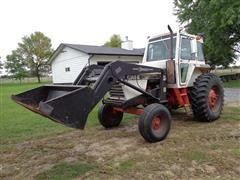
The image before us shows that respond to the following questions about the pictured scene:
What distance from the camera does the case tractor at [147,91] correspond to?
4.64m

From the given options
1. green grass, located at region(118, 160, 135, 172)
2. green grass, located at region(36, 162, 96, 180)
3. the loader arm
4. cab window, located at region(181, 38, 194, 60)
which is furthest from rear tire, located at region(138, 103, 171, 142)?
cab window, located at region(181, 38, 194, 60)

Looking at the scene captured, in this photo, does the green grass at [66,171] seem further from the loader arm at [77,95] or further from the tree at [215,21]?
the tree at [215,21]

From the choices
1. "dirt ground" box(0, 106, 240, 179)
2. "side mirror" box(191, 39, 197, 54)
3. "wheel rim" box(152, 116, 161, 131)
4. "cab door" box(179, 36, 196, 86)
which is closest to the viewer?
"dirt ground" box(0, 106, 240, 179)

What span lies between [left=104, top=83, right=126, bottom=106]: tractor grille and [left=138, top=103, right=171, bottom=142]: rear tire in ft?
2.52

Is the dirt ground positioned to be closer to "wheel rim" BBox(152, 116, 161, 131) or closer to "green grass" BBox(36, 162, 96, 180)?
"green grass" BBox(36, 162, 96, 180)

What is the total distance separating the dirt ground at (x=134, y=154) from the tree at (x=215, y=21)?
1237 centimetres

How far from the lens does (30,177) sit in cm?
421

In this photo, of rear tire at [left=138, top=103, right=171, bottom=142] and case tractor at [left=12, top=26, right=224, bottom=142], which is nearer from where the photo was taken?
case tractor at [left=12, top=26, right=224, bottom=142]

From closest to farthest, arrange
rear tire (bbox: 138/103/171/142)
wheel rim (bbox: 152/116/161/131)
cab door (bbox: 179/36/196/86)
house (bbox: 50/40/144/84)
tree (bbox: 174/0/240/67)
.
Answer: rear tire (bbox: 138/103/171/142), wheel rim (bbox: 152/116/161/131), cab door (bbox: 179/36/196/86), tree (bbox: 174/0/240/67), house (bbox: 50/40/144/84)

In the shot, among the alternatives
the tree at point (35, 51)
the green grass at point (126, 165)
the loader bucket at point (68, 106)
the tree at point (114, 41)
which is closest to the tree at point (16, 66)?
the tree at point (35, 51)

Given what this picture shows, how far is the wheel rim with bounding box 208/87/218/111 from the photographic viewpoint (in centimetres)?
721

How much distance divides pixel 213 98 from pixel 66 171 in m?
4.56

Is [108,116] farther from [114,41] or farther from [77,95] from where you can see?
[114,41]

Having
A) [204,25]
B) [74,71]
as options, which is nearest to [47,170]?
[204,25]
